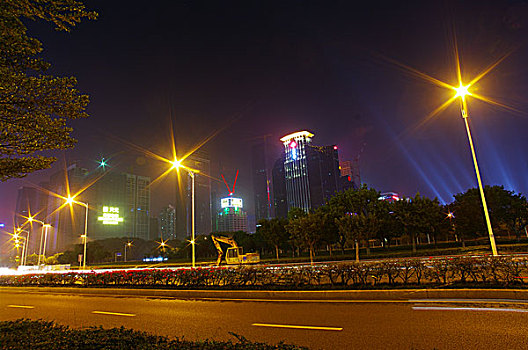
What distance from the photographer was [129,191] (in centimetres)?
15350

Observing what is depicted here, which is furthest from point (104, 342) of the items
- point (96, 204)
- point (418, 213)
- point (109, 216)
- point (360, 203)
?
point (96, 204)

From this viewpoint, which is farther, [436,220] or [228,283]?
[436,220]

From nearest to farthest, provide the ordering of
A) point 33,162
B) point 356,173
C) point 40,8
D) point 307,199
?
point 40,8 < point 33,162 < point 307,199 < point 356,173

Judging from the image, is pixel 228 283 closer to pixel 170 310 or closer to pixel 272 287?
pixel 272 287

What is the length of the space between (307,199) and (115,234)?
96.7 meters

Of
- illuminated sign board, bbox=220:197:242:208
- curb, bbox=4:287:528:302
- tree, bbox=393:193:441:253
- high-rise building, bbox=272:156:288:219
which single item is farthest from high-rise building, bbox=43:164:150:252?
curb, bbox=4:287:528:302

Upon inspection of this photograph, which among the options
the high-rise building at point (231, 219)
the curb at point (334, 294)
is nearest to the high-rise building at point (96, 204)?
the high-rise building at point (231, 219)

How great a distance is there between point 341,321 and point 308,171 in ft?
529

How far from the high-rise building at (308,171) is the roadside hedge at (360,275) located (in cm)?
14899

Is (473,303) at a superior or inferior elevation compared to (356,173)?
inferior

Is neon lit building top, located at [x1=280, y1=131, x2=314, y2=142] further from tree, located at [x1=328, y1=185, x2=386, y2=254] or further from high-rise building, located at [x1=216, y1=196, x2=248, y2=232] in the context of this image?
tree, located at [x1=328, y1=185, x2=386, y2=254]

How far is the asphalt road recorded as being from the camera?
5961 mm

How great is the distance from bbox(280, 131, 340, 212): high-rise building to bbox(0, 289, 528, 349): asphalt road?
154 meters

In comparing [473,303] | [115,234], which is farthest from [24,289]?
[115,234]
